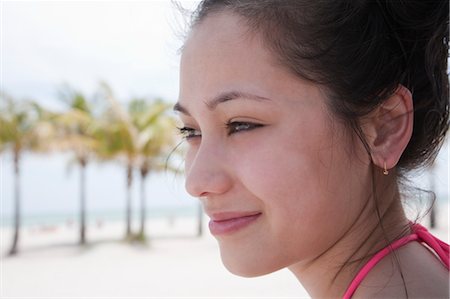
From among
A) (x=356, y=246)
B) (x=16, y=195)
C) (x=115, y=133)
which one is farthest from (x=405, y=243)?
(x=16, y=195)

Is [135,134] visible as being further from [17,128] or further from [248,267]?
[248,267]

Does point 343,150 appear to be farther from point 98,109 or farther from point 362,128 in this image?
point 98,109

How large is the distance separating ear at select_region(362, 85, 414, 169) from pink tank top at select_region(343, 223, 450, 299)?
0.14 m

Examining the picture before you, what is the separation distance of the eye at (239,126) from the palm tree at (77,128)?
50.1 ft

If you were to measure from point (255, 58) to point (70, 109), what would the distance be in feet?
53.5

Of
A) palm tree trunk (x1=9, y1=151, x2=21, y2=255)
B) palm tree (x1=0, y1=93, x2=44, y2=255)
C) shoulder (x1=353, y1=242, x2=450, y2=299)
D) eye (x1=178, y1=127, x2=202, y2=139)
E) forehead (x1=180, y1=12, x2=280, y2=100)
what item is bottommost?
shoulder (x1=353, y1=242, x2=450, y2=299)

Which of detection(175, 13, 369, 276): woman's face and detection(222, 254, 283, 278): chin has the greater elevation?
detection(175, 13, 369, 276): woman's face

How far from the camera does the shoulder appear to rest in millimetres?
828

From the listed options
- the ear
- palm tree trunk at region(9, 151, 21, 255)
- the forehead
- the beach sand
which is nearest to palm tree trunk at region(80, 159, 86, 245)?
the beach sand

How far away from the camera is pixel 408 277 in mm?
851

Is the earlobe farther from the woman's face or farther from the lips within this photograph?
the lips

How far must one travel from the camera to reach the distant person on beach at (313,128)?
93 centimetres

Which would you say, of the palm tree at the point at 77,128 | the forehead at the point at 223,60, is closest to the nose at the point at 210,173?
the forehead at the point at 223,60

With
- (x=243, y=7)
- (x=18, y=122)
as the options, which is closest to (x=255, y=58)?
(x=243, y=7)
